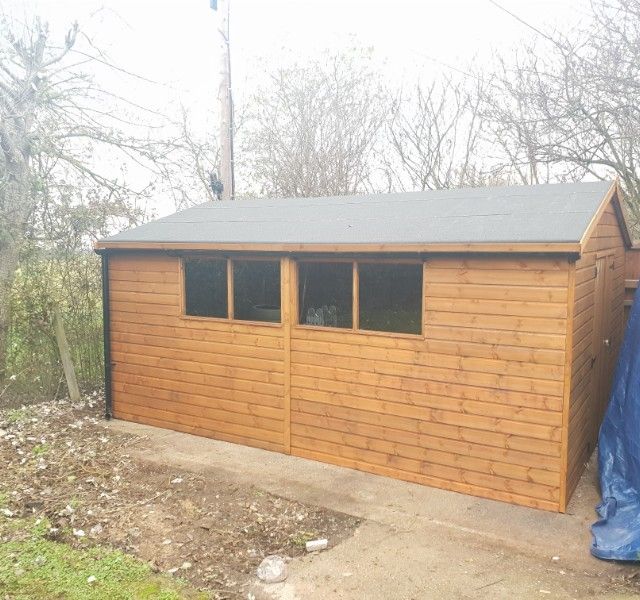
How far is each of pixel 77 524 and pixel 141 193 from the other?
5.25 m

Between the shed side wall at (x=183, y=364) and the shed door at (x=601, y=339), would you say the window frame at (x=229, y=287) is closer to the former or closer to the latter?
the shed side wall at (x=183, y=364)

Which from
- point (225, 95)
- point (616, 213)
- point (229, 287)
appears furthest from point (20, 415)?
point (616, 213)

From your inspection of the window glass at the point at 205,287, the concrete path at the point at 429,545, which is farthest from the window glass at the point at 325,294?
the concrete path at the point at 429,545

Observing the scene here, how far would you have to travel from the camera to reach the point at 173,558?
11.6 feet

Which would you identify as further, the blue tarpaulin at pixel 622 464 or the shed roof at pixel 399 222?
the shed roof at pixel 399 222

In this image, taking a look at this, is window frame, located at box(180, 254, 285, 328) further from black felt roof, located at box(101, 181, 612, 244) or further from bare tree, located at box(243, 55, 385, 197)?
bare tree, located at box(243, 55, 385, 197)

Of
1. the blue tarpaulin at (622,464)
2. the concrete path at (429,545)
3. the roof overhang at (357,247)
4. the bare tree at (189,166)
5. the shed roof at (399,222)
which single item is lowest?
the concrete path at (429,545)

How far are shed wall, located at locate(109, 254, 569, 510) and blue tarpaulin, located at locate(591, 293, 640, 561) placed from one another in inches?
15.9

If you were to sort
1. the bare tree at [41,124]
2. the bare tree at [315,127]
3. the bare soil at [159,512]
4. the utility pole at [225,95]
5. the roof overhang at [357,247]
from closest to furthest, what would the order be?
the bare soil at [159,512] < the roof overhang at [357,247] < the bare tree at [41,124] < the utility pole at [225,95] < the bare tree at [315,127]

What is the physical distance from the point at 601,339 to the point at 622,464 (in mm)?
1359

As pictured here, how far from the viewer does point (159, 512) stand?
4160 millimetres

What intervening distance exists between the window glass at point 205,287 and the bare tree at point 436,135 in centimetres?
766

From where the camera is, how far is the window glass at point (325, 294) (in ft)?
16.4

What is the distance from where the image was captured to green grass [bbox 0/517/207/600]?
314cm
